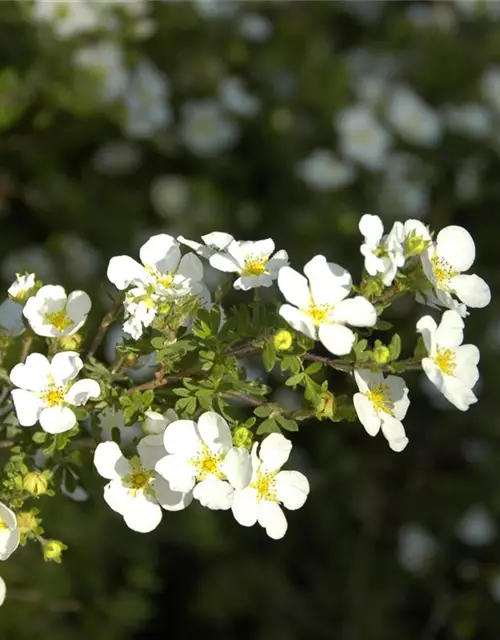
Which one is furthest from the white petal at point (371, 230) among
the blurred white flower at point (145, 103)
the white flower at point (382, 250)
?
the blurred white flower at point (145, 103)

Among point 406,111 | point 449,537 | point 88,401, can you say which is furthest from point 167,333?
point 406,111

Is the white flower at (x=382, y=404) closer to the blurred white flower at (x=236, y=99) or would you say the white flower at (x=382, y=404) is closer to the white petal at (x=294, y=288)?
the white petal at (x=294, y=288)

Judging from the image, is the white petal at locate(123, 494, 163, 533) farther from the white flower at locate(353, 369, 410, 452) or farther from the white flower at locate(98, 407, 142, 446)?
the white flower at locate(353, 369, 410, 452)

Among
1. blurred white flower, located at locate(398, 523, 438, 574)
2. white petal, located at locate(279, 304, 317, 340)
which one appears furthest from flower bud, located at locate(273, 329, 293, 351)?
blurred white flower, located at locate(398, 523, 438, 574)

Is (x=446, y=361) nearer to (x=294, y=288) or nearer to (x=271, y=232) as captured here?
(x=294, y=288)

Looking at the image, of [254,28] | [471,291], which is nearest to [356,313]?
[471,291]

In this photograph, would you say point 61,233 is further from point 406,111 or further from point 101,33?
point 406,111
